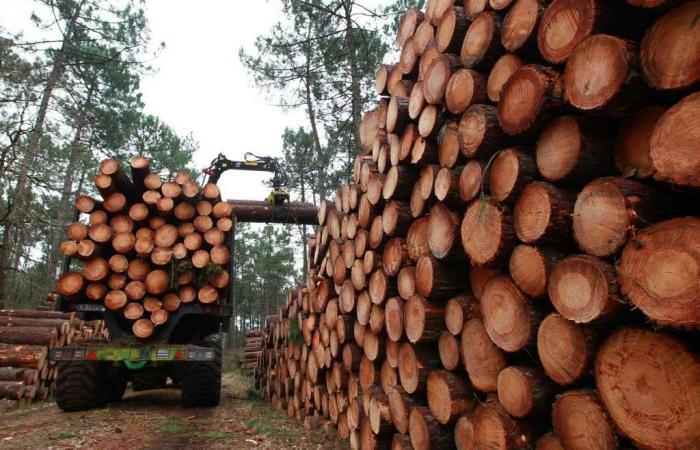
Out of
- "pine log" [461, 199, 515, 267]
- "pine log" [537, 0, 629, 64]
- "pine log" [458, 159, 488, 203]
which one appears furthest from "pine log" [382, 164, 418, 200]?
"pine log" [537, 0, 629, 64]

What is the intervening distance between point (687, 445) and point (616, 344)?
1.29ft

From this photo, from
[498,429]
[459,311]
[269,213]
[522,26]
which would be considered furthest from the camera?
[269,213]

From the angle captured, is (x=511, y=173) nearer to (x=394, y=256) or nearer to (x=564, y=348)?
(x=564, y=348)

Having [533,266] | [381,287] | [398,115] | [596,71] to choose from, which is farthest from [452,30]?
[381,287]

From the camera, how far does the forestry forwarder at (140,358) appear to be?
6352 mm

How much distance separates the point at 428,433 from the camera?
3135mm

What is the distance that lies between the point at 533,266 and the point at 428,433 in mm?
1468

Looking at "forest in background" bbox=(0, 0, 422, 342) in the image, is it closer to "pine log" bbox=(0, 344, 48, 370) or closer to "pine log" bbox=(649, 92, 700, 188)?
"pine log" bbox=(0, 344, 48, 370)

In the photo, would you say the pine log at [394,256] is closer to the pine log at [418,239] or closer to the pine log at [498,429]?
the pine log at [418,239]

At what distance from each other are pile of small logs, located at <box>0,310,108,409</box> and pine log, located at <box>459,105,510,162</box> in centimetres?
771

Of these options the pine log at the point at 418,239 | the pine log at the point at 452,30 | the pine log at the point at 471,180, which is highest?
the pine log at the point at 452,30

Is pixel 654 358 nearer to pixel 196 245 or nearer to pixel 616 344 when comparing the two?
pixel 616 344

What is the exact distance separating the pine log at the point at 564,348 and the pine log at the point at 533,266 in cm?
18

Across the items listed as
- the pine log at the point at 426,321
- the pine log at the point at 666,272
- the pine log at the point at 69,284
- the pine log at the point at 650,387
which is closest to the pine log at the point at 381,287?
the pine log at the point at 426,321
